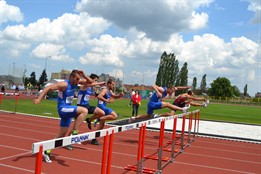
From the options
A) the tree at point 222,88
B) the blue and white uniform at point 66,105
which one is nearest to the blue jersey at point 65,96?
the blue and white uniform at point 66,105

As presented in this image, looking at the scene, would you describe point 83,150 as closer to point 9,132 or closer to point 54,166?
point 54,166

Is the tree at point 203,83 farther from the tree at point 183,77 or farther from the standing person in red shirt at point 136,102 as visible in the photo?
the standing person in red shirt at point 136,102

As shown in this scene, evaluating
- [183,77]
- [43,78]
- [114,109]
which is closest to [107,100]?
[114,109]

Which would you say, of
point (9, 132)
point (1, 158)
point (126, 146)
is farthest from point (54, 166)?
point (9, 132)

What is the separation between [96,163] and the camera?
262 inches

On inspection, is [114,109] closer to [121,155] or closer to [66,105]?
[121,155]

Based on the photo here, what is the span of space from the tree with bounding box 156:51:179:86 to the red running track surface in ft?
245

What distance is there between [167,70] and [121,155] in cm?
7996

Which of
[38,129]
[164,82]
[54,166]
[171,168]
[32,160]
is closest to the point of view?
[54,166]

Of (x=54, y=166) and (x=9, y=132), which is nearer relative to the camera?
(x=54, y=166)

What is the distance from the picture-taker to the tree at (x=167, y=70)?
3391 inches

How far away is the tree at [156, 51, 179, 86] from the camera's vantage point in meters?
86.1

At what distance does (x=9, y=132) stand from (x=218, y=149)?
21.8 feet

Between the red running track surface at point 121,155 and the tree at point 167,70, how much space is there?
7465 cm
